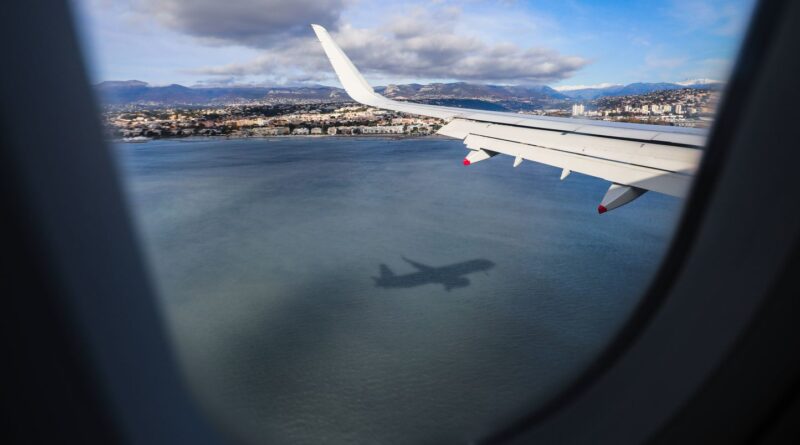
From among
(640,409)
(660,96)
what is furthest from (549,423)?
(660,96)

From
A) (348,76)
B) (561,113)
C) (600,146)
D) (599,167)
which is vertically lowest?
(599,167)

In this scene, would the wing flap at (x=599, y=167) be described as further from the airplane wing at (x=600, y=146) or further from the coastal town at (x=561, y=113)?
the coastal town at (x=561, y=113)

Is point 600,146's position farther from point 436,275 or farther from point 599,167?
point 436,275

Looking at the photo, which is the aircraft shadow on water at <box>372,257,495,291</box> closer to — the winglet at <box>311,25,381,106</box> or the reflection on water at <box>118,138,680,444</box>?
the reflection on water at <box>118,138,680,444</box>

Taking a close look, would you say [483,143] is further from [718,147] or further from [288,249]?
[288,249]

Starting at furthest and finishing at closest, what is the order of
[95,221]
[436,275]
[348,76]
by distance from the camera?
[436,275] → [348,76] → [95,221]

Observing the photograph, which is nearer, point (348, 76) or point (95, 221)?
point (95, 221)

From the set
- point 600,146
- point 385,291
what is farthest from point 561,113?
point 385,291

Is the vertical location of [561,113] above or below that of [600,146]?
above
